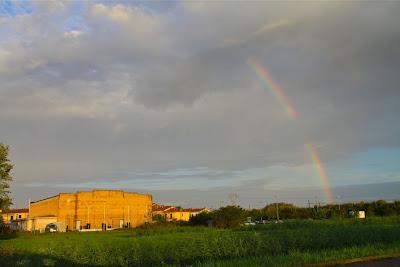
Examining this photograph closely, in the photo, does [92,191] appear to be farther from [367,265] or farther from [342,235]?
[367,265]

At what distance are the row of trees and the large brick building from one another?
1985 centimetres

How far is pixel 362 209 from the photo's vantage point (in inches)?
3856

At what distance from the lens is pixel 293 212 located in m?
105

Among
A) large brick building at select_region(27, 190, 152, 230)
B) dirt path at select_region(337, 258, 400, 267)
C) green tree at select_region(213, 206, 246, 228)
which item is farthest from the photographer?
large brick building at select_region(27, 190, 152, 230)

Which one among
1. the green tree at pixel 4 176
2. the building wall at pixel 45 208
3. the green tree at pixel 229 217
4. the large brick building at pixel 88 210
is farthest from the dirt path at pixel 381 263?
the building wall at pixel 45 208

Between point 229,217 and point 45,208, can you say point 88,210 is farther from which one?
→ point 229,217

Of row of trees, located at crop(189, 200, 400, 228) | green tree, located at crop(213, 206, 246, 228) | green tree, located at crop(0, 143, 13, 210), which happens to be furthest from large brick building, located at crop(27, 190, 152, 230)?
green tree, located at crop(0, 143, 13, 210)

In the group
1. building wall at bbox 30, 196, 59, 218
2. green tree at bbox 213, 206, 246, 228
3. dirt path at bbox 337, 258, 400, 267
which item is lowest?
dirt path at bbox 337, 258, 400, 267

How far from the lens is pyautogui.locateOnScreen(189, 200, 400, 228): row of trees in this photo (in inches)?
3056

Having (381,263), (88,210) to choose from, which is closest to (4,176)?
(381,263)

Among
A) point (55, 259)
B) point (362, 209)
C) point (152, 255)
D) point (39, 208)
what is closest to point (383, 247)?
point (152, 255)

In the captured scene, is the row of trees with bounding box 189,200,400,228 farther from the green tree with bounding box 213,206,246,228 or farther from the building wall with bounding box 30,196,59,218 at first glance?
the building wall with bounding box 30,196,59,218

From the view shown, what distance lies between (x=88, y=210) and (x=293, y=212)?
145 feet

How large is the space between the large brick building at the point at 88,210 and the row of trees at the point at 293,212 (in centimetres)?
1985
